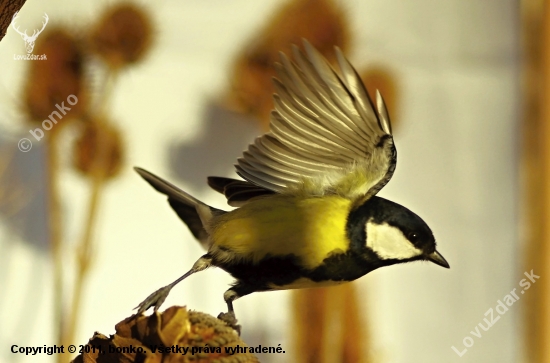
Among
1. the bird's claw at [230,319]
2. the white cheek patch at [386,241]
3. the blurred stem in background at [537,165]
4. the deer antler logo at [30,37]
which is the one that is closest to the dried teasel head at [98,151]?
the deer antler logo at [30,37]

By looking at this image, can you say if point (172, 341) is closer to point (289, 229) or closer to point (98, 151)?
point (289, 229)

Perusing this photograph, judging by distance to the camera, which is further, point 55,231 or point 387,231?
point 55,231

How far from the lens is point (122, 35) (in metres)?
0.67

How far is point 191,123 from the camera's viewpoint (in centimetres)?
67

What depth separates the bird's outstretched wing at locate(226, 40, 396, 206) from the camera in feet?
1.66

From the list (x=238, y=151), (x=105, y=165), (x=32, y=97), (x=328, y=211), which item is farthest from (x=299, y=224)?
(x=32, y=97)

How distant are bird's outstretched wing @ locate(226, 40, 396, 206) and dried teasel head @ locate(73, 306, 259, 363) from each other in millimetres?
183

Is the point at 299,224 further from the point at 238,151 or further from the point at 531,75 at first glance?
the point at 531,75

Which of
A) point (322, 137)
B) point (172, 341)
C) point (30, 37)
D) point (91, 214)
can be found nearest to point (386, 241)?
point (322, 137)

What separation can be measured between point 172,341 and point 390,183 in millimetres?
368

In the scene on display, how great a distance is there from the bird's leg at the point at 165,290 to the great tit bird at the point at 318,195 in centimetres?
2

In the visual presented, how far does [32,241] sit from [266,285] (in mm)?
324

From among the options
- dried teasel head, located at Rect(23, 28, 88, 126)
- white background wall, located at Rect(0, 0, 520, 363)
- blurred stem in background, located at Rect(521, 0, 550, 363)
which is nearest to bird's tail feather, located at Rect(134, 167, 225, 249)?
white background wall, located at Rect(0, 0, 520, 363)

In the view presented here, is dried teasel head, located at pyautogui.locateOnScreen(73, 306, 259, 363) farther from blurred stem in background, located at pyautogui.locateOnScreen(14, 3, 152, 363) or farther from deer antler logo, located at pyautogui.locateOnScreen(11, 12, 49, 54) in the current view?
deer antler logo, located at pyautogui.locateOnScreen(11, 12, 49, 54)
